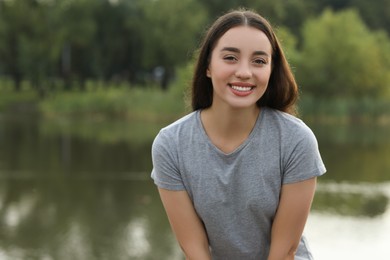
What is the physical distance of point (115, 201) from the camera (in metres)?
12.3

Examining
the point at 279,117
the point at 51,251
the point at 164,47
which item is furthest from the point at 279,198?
the point at 164,47

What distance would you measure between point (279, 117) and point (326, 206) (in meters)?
10.1

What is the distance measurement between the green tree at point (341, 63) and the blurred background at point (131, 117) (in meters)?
0.05

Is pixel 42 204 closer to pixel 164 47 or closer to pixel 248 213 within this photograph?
pixel 248 213

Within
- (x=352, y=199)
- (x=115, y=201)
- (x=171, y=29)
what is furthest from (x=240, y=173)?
(x=171, y=29)

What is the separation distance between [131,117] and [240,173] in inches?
1126

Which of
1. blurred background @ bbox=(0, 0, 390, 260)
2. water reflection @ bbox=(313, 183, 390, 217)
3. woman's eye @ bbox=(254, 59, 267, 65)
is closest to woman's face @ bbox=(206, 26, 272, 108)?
woman's eye @ bbox=(254, 59, 267, 65)

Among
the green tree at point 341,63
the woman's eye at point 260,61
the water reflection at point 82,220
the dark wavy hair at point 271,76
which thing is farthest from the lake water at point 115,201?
the green tree at point 341,63

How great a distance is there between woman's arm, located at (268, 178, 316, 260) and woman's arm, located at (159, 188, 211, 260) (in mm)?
205

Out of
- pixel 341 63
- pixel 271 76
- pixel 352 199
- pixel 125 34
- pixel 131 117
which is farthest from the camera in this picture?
pixel 125 34

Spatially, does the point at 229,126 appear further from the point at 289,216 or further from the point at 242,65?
the point at 289,216

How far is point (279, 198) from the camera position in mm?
2043

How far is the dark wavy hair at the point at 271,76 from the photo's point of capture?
2.03 m

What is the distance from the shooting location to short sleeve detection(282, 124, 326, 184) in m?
2.00
